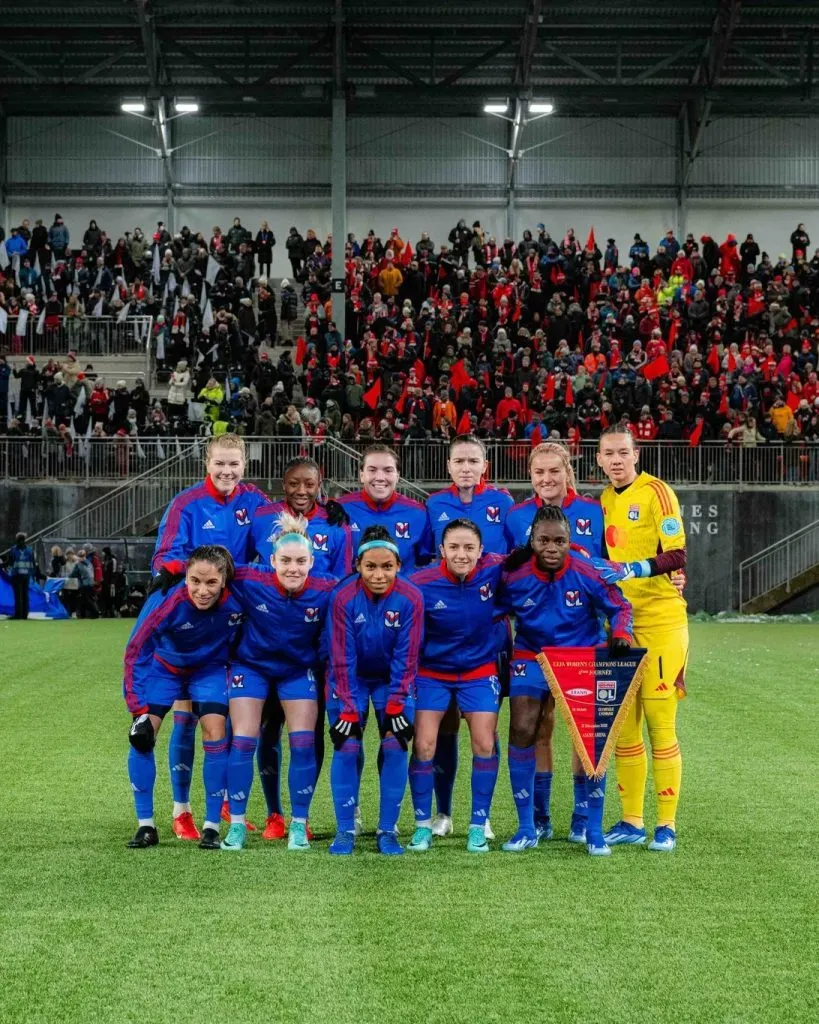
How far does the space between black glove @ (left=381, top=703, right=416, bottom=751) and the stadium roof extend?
26.9m

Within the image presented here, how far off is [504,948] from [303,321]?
2928cm

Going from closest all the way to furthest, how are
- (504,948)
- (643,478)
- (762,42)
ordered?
A: (504,948) < (643,478) < (762,42)

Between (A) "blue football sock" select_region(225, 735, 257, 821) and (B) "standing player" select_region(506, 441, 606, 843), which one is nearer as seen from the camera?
(A) "blue football sock" select_region(225, 735, 257, 821)

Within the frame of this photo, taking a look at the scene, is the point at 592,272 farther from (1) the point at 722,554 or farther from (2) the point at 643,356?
(1) the point at 722,554

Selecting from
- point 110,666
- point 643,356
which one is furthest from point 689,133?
point 110,666

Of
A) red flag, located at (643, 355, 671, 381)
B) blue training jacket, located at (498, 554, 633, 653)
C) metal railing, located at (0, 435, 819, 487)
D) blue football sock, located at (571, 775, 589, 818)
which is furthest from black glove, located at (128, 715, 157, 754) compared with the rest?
red flag, located at (643, 355, 671, 381)

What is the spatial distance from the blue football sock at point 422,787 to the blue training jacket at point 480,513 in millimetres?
1382

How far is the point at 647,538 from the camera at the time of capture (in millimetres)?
7504

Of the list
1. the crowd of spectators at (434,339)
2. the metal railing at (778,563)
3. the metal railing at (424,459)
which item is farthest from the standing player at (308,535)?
the metal railing at (778,563)

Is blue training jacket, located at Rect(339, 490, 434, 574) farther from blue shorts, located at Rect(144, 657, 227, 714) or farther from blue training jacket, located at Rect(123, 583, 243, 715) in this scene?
blue shorts, located at Rect(144, 657, 227, 714)

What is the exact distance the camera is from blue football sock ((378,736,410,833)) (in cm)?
695

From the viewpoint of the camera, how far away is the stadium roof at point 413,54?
32.0 metres

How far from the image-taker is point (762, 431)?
2736 centimetres

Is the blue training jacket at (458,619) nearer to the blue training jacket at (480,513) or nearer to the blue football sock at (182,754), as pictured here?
the blue training jacket at (480,513)
